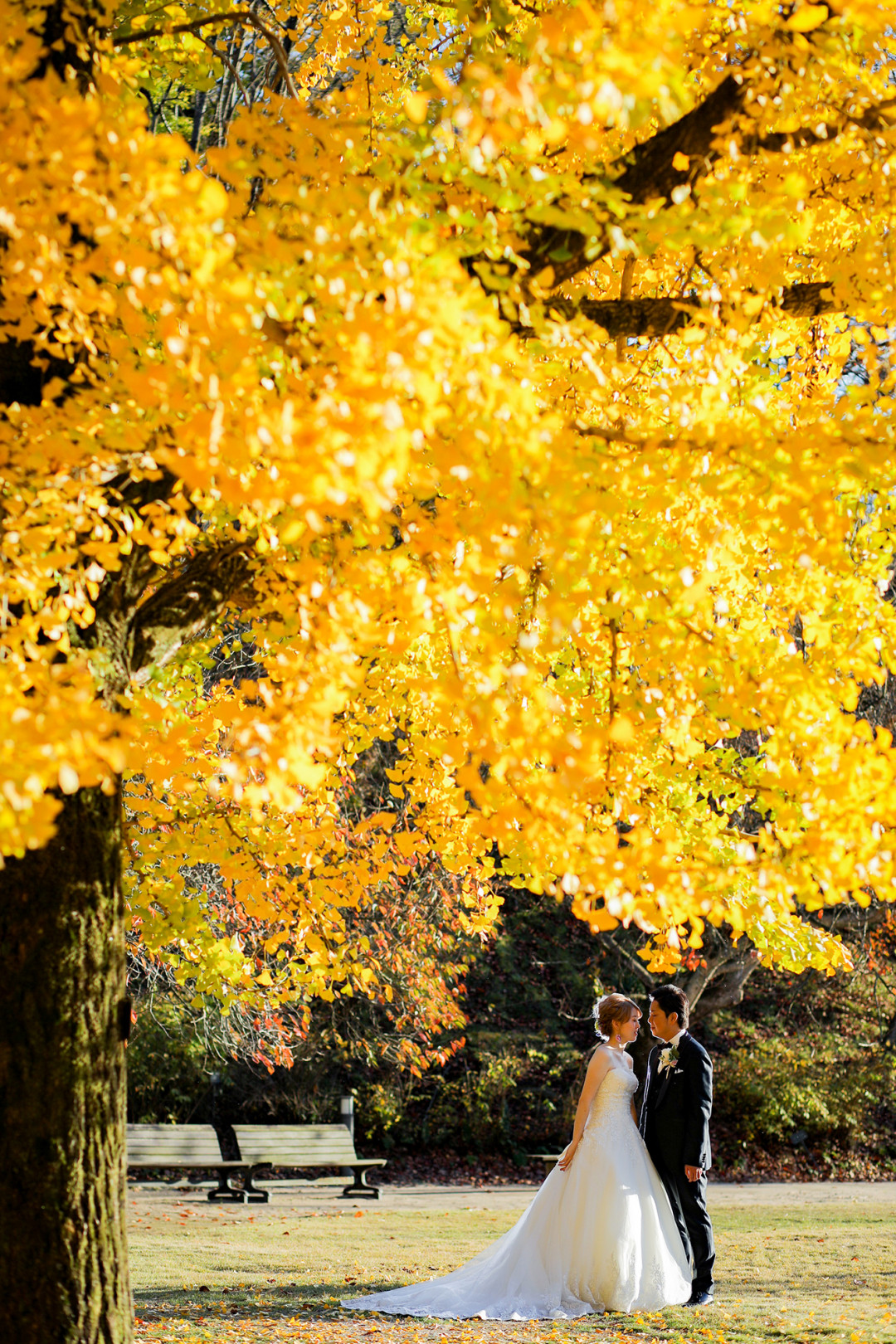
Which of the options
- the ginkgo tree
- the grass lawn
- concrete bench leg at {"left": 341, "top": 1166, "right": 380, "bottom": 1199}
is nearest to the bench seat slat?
concrete bench leg at {"left": 341, "top": 1166, "right": 380, "bottom": 1199}

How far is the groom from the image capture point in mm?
6367

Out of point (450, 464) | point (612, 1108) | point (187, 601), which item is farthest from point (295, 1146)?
point (450, 464)

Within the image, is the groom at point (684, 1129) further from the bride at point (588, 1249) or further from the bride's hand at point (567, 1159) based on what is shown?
the bride's hand at point (567, 1159)

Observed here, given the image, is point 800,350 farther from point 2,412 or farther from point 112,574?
point 2,412

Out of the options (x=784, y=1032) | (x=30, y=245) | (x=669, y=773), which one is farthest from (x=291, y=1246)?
(x=784, y=1032)

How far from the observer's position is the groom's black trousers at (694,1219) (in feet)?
20.7

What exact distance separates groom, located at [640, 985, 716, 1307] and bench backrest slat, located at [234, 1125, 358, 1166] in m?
5.64

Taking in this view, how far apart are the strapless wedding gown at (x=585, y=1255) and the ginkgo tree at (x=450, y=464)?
7.26ft

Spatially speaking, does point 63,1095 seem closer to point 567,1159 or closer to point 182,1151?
point 567,1159

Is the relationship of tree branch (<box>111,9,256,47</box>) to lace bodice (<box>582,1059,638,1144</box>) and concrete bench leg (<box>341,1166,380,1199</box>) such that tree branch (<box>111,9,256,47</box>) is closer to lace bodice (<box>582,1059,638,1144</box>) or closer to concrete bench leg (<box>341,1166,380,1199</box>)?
lace bodice (<box>582,1059,638,1144</box>)

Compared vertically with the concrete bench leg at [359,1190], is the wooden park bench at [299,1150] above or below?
above

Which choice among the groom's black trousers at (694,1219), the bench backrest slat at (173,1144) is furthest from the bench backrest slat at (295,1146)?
the groom's black trousers at (694,1219)

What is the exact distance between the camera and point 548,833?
3158 mm

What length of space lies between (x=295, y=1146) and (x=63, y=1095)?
27.7 ft
